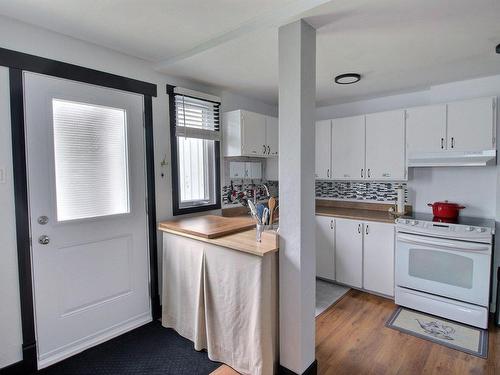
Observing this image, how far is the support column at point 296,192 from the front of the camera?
173 cm

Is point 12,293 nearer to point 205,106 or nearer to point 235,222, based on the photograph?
point 235,222

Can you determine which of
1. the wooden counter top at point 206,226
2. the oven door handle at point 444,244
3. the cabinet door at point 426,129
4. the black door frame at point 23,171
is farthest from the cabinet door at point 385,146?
the black door frame at point 23,171

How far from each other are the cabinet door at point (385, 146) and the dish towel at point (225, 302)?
2.07 m

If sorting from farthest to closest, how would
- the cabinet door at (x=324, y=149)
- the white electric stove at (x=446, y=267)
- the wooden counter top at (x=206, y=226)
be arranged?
the cabinet door at (x=324, y=149) → the white electric stove at (x=446, y=267) → the wooden counter top at (x=206, y=226)

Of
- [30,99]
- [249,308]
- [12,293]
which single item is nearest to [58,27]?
[30,99]

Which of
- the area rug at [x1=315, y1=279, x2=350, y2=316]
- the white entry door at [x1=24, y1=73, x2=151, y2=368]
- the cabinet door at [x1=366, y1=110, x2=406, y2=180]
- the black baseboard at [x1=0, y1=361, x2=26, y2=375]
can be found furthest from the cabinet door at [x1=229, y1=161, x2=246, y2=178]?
the black baseboard at [x1=0, y1=361, x2=26, y2=375]

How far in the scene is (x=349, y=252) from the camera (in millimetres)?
3285

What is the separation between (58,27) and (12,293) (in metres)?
1.79

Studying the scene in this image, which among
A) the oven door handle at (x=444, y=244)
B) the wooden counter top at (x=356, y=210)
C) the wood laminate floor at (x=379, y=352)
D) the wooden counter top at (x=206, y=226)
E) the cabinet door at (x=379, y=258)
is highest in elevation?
the wooden counter top at (x=206, y=226)

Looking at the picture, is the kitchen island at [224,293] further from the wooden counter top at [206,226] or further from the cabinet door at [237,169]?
the cabinet door at [237,169]

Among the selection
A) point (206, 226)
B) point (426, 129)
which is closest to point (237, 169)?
point (206, 226)

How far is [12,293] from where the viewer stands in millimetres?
1893

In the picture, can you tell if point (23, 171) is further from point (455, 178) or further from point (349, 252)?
point (455, 178)

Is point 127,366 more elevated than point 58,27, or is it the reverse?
point 58,27
